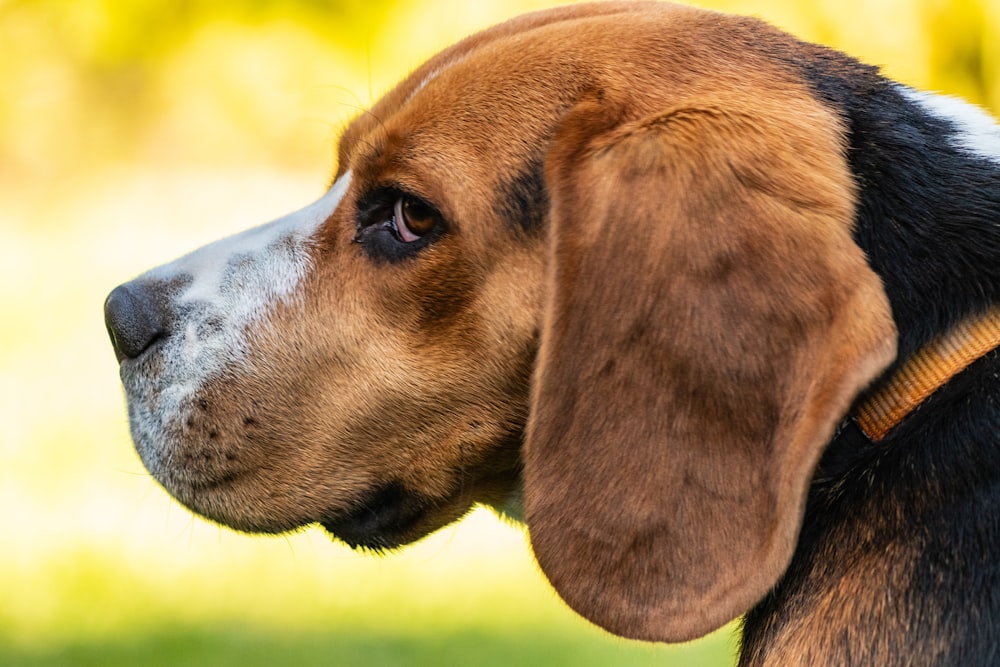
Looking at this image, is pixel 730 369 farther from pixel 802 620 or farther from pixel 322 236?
pixel 322 236

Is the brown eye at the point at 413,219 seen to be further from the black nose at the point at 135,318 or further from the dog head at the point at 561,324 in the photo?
the black nose at the point at 135,318

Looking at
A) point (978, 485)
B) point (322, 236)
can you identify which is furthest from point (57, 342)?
point (978, 485)

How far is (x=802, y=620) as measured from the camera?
285 centimetres

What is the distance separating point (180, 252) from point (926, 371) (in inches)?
401

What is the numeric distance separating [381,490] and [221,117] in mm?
11464

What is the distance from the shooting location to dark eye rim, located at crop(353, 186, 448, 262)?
3344 mm

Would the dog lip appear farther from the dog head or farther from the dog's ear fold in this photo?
the dog's ear fold

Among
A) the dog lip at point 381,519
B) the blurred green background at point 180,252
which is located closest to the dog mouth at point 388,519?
the dog lip at point 381,519

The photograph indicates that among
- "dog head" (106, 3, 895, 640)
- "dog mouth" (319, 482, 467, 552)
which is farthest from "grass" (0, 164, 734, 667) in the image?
"dog head" (106, 3, 895, 640)

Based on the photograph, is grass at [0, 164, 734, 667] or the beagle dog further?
grass at [0, 164, 734, 667]

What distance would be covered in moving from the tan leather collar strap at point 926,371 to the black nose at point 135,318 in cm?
184

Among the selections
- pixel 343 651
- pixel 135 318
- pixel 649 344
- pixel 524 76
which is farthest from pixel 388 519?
pixel 343 651

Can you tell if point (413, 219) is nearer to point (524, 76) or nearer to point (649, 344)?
point (524, 76)

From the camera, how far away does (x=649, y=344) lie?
2.83 metres
